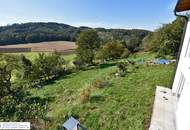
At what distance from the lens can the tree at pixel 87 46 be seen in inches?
1750

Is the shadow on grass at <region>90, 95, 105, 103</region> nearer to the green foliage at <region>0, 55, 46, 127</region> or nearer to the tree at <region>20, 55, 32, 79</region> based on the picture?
the green foliage at <region>0, 55, 46, 127</region>

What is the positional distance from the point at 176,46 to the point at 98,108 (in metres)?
19.2

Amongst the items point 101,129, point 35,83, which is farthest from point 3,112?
point 35,83

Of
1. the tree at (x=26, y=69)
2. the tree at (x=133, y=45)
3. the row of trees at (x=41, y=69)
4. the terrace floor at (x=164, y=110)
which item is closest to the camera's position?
the terrace floor at (x=164, y=110)

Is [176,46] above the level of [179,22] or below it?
below

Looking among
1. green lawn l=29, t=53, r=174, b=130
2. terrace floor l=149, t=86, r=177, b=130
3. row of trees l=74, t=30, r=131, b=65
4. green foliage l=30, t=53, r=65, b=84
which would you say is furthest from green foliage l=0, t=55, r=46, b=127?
row of trees l=74, t=30, r=131, b=65

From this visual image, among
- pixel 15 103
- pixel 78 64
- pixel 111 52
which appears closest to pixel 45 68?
pixel 78 64

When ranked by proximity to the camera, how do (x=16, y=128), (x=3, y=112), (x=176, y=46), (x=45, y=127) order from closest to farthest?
(x=16, y=128), (x=45, y=127), (x=3, y=112), (x=176, y=46)

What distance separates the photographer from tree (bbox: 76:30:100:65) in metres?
44.4

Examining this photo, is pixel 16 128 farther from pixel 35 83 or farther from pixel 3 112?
pixel 35 83

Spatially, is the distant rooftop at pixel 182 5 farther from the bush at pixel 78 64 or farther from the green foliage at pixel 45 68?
the bush at pixel 78 64

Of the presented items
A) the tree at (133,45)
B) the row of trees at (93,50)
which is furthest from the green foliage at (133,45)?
the row of trees at (93,50)

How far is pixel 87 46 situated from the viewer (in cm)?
4962

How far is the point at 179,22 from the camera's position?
119 ft
